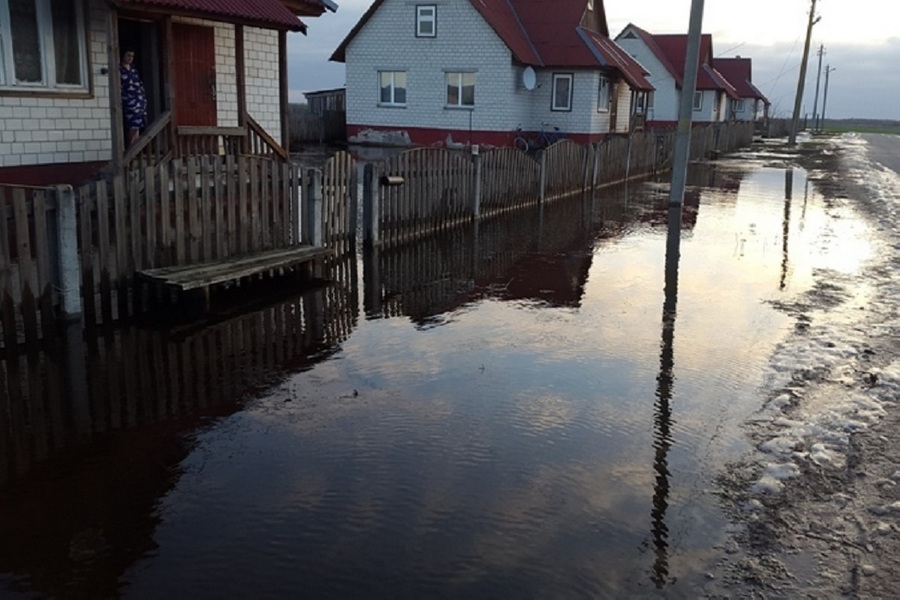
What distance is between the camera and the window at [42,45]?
11125mm

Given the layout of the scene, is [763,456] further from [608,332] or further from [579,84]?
[579,84]

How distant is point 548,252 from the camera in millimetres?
13211

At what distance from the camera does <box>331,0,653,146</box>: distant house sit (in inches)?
1340

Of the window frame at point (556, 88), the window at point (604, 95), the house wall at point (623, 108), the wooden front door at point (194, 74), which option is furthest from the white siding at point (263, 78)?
the house wall at point (623, 108)

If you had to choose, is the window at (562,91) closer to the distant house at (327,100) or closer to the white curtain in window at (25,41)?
the distant house at (327,100)

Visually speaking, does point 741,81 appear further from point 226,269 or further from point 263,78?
point 226,269

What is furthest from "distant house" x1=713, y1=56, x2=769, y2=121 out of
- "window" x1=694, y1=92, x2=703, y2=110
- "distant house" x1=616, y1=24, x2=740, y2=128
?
"distant house" x1=616, y1=24, x2=740, y2=128

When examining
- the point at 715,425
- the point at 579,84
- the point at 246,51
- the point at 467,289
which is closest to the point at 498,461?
the point at 715,425

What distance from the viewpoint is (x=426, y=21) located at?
34.6 m

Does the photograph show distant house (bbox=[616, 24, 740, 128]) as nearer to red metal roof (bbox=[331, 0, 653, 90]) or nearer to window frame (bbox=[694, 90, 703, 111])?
window frame (bbox=[694, 90, 703, 111])

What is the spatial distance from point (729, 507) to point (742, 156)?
43469 millimetres

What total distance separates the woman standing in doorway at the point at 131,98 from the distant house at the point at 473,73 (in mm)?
22656

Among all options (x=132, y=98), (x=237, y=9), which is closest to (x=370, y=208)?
(x=237, y=9)

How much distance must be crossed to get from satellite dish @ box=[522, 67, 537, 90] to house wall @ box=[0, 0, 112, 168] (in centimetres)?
2428
